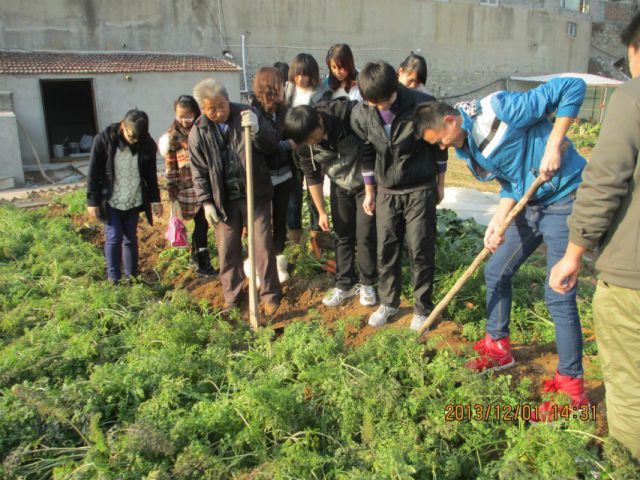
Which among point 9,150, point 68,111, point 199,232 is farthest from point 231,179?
point 68,111

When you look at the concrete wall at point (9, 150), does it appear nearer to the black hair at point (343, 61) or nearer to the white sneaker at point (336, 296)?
the black hair at point (343, 61)

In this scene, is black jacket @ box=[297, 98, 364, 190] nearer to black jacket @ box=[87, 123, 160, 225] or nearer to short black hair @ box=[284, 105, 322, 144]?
short black hair @ box=[284, 105, 322, 144]

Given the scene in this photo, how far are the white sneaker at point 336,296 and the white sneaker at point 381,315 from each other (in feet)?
1.43

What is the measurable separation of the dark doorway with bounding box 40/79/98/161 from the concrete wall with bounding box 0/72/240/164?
8.14 feet

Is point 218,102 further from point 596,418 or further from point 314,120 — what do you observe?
point 596,418

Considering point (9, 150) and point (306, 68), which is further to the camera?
point (9, 150)

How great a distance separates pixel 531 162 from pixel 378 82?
1.04 metres

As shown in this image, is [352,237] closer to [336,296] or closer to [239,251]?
[336,296]

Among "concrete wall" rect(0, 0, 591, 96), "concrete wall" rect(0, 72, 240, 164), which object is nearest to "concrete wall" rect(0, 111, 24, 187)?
"concrete wall" rect(0, 72, 240, 164)

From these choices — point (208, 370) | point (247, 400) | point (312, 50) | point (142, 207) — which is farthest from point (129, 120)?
point (312, 50)

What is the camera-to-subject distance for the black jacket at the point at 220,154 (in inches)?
161

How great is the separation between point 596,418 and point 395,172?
73.0 inches

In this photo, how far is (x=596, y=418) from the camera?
283 centimetres

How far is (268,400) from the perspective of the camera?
2.74 meters
